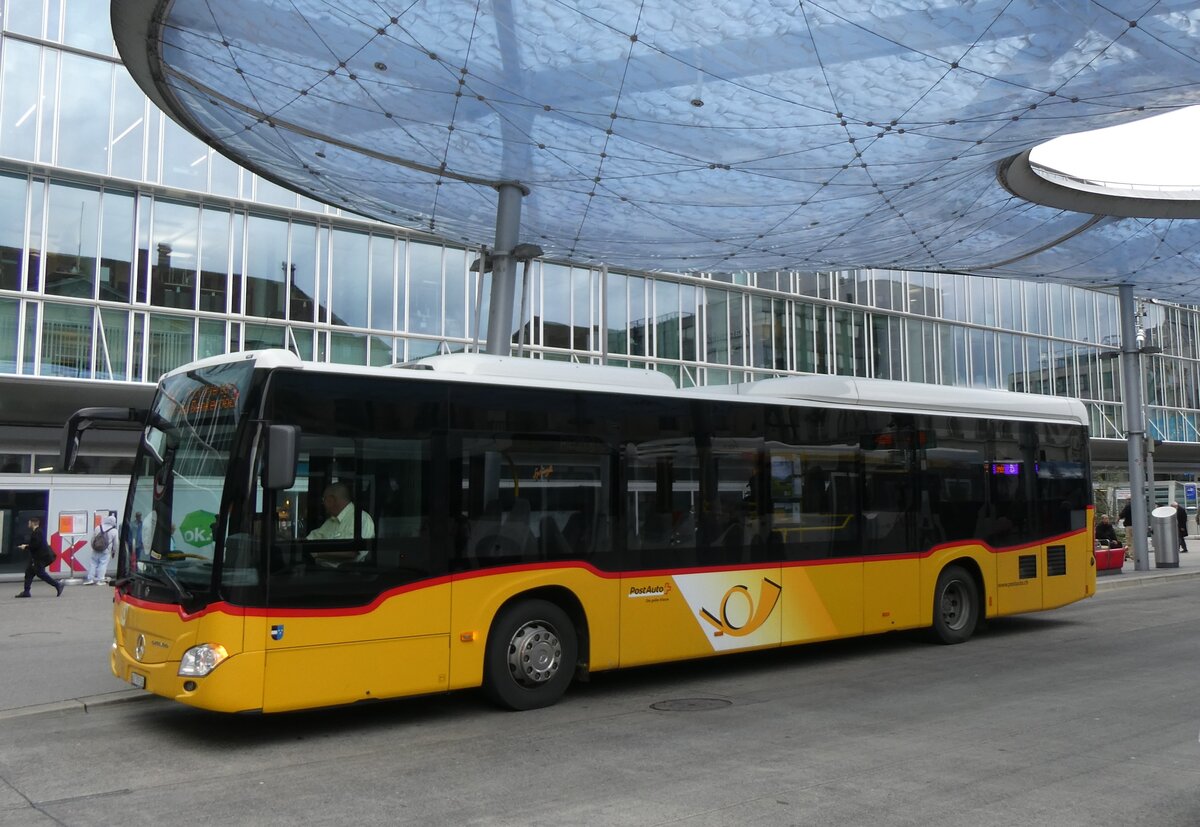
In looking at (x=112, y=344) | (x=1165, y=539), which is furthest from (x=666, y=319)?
(x=112, y=344)

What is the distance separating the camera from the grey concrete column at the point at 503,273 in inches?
708

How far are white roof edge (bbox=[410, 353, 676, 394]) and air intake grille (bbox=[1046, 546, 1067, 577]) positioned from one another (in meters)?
7.15

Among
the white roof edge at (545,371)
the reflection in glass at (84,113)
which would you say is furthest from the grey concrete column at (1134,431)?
the reflection in glass at (84,113)

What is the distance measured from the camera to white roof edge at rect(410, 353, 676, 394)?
939 centimetres

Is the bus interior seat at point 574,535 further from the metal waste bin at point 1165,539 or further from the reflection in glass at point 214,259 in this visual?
the metal waste bin at point 1165,539

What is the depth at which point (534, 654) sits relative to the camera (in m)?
9.30

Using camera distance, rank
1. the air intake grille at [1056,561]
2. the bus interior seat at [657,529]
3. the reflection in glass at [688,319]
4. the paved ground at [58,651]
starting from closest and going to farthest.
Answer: the paved ground at [58,651]
the bus interior seat at [657,529]
the air intake grille at [1056,561]
the reflection in glass at [688,319]

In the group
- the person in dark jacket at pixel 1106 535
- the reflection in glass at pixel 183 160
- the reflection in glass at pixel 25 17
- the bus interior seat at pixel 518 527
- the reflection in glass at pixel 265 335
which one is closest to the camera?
the bus interior seat at pixel 518 527

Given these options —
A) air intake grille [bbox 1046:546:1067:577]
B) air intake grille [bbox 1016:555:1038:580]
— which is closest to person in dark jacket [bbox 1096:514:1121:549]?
air intake grille [bbox 1046:546:1067:577]

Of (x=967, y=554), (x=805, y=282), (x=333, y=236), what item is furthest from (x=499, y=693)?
(x=805, y=282)

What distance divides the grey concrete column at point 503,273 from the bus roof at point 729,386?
7.05m

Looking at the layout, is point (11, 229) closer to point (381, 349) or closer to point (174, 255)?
point (174, 255)

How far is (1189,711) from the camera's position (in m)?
8.81

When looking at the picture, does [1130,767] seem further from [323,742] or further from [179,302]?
[179,302]
